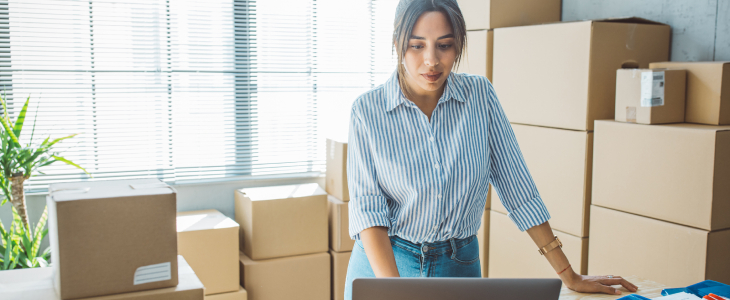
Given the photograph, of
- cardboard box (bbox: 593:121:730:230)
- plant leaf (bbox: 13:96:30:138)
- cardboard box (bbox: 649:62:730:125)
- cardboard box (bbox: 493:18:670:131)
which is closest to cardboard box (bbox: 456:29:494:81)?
cardboard box (bbox: 493:18:670:131)

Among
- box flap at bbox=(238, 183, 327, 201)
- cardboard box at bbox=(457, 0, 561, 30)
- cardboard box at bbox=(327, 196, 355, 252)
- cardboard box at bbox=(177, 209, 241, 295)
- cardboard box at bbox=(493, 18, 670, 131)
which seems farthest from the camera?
cardboard box at bbox=(327, 196, 355, 252)

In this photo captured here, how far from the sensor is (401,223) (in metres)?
1.27

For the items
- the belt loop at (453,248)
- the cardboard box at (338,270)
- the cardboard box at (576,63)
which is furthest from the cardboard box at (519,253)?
the belt loop at (453,248)

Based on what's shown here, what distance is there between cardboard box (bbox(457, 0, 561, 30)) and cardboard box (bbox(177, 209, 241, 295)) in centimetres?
159

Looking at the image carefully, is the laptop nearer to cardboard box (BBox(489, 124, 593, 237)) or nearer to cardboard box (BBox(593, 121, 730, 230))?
cardboard box (BBox(593, 121, 730, 230))

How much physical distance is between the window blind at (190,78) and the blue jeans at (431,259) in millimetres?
1875

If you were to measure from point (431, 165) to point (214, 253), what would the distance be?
168 centimetres

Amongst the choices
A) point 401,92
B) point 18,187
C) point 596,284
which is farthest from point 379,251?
point 18,187

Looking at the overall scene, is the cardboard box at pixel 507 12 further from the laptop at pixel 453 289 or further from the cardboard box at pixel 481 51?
the laptop at pixel 453 289

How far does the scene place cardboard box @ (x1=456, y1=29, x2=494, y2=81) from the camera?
9.03ft

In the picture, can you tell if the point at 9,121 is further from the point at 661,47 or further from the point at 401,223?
the point at 661,47

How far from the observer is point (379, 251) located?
1.19 meters

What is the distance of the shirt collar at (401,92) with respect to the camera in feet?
4.18

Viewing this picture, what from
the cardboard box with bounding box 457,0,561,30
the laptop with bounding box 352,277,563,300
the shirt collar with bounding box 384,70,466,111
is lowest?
the laptop with bounding box 352,277,563,300
